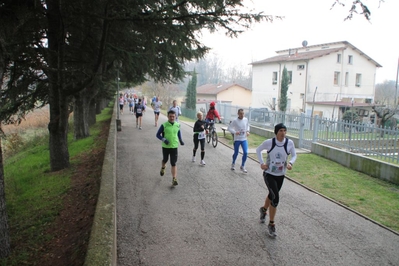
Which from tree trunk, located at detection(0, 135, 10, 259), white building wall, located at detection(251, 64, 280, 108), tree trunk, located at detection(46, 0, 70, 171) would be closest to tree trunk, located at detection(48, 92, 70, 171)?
tree trunk, located at detection(46, 0, 70, 171)

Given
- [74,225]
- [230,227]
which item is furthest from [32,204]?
[230,227]

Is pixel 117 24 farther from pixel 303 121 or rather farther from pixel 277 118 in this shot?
pixel 277 118

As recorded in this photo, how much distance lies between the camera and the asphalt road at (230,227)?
450 centimetres

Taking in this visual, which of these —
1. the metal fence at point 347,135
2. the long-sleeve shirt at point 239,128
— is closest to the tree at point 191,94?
the metal fence at point 347,135

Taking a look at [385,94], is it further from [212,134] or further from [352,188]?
[352,188]

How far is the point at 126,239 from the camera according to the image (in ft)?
15.9

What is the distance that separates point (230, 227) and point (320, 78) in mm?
35940

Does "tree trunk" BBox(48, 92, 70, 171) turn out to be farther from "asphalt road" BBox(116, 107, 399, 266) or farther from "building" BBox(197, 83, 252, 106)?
"building" BBox(197, 83, 252, 106)

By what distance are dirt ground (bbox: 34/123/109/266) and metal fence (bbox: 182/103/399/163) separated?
8137mm

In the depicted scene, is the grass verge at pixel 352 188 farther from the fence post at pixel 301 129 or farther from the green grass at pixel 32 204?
the green grass at pixel 32 204

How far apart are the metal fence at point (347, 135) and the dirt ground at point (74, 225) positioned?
8137mm

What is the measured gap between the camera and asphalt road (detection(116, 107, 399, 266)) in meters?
4.50

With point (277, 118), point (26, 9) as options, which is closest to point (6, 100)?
point (26, 9)

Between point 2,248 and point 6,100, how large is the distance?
7344 millimetres
